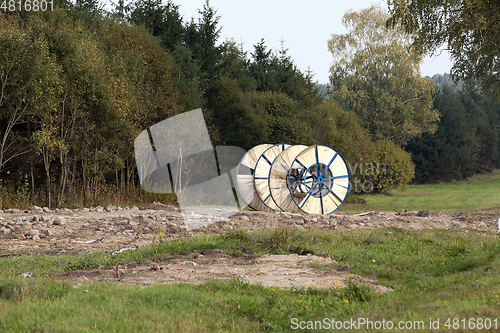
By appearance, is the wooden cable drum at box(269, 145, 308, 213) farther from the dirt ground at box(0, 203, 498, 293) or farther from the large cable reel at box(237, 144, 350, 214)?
the dirt ground at box(0, 203, 498, 293)

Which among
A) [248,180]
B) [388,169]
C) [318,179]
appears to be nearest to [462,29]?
[318,179]

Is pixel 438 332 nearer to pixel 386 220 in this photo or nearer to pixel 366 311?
pixel 366 311

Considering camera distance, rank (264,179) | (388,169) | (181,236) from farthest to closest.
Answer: (388,169) < (264,179) < (181,236)

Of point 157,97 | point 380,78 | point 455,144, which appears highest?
point 380,78

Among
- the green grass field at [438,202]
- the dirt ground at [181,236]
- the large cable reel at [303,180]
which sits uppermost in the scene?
the large cable reel at [303,180]

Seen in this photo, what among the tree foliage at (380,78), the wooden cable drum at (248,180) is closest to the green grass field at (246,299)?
the wooden cable drum at (248,180)

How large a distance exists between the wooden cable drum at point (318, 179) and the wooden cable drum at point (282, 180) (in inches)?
9.2

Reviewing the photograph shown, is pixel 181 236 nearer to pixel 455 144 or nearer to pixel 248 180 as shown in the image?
pixel 248 180

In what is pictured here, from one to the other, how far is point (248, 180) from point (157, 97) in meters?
7.77

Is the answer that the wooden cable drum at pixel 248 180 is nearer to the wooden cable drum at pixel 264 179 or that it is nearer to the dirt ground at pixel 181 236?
the wooden cable drum at pixel 264 179

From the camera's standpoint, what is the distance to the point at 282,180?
16.4m

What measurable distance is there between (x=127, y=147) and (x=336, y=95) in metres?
28.3

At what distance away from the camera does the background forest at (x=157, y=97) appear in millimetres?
15914

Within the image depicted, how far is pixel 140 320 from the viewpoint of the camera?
4535 mm
